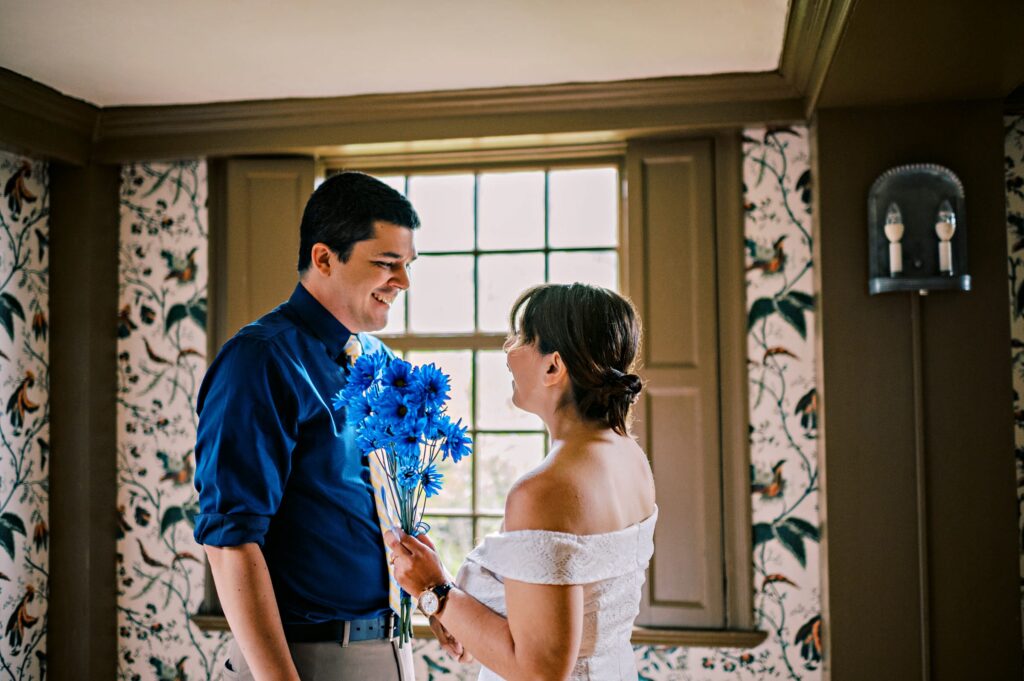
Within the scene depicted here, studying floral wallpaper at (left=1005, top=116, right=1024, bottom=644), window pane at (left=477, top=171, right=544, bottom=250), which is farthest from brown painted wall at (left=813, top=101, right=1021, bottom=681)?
window pane at (left=477, top=171, right=544, bottom=250)

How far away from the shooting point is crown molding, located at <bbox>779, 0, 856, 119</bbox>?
2.20m

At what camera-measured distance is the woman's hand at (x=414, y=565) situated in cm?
167

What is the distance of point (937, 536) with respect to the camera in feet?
9.11

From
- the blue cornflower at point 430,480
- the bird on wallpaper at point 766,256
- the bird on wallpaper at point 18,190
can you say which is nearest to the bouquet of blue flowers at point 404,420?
the blue cornflower at point 430,480

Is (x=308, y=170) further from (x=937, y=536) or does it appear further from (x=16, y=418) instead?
(x=937, y=536)

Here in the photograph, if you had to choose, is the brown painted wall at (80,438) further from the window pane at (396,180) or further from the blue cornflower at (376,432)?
the blue cornflower at (376,432)

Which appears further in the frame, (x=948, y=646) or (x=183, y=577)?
→ (x=183, y=577)

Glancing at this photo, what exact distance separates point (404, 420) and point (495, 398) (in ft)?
6.14

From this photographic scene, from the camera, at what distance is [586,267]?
3373mm

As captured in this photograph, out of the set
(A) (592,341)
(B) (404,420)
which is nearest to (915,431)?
(A) (592,341)

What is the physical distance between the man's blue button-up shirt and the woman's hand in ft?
0.46

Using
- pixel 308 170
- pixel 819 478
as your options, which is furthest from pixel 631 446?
pixel 308 170

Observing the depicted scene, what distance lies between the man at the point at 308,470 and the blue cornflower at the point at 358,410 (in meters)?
0.17

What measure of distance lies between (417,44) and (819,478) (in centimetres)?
198
